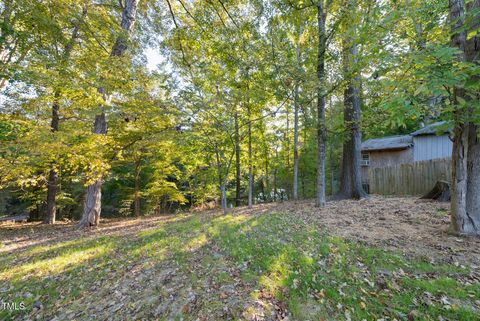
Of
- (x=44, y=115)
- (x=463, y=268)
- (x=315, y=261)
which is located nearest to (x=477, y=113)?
(x=463, y=268)

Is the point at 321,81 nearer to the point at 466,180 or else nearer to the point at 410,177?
the point at 466,180

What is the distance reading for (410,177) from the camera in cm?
1024

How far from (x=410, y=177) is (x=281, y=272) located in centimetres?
1094

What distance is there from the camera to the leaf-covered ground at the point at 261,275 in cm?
240

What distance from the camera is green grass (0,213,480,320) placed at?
94.2 inches

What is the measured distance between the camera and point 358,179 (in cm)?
894

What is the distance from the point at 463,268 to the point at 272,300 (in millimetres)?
2926

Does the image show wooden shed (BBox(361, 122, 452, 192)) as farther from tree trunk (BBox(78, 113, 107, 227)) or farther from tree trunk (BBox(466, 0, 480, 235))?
tree trunk (BBox(78, 113, 107, 227))

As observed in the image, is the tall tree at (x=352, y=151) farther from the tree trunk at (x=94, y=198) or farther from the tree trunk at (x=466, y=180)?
the tree trunk at (x=94, y=198)

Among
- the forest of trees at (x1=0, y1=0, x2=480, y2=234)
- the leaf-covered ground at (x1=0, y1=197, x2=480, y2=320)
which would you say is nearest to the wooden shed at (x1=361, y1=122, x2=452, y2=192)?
the forest of trees at (x1=0, y1=0, x2=480, y2=234)

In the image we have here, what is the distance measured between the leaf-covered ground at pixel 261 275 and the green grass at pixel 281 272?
0.05ft

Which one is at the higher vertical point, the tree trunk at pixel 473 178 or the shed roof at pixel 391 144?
the shed roof at pixel 391 144

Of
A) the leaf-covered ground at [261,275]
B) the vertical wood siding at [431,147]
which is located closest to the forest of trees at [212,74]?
the leaf-covered ground at [261,275]

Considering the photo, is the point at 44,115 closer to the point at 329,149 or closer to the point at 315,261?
the point at 315,261
